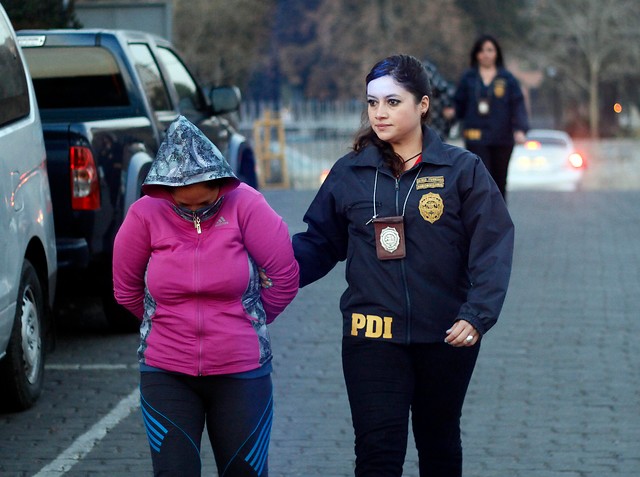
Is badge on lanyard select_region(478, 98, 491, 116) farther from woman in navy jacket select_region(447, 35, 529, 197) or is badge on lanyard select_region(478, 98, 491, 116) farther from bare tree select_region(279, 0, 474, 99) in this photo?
bare tree select_region(279, 0, 474, 99)

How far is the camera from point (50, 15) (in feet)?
38.2

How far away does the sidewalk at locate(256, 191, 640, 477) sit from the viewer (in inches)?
236

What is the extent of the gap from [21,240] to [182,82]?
4300mm

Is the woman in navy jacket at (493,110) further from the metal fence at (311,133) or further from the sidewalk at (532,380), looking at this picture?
the metal fence at (311,133)

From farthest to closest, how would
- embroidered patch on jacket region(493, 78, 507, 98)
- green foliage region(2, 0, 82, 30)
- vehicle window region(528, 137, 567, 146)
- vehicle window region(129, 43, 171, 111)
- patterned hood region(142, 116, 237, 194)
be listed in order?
vehicle window region(528, 137, 567, 146), embroidered patch on jacket region(493, 78, 507, 98), green foliage region(2, 0, 82, 30), vehicle window region(129, 43, 171, 111), patterned hood region(142, 116, 237, 194)

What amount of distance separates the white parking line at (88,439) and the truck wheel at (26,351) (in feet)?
1.37

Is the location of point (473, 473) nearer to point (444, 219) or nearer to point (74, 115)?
point (444, 219)

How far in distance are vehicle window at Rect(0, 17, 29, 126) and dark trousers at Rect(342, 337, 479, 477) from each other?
283 centimetres

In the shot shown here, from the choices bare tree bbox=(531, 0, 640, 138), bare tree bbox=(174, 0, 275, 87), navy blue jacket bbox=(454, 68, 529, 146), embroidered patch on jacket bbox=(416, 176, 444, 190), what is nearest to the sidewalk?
navy blue jacket bbox=(454, 68, 529, 146)

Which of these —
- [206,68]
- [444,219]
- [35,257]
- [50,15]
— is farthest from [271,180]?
[444,219]

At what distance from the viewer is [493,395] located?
7.22m

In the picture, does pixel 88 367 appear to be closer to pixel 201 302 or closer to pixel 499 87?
pixel 201 302

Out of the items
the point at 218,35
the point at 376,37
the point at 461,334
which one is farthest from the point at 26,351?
the point at 376,37

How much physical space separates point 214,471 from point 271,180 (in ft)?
73.9
